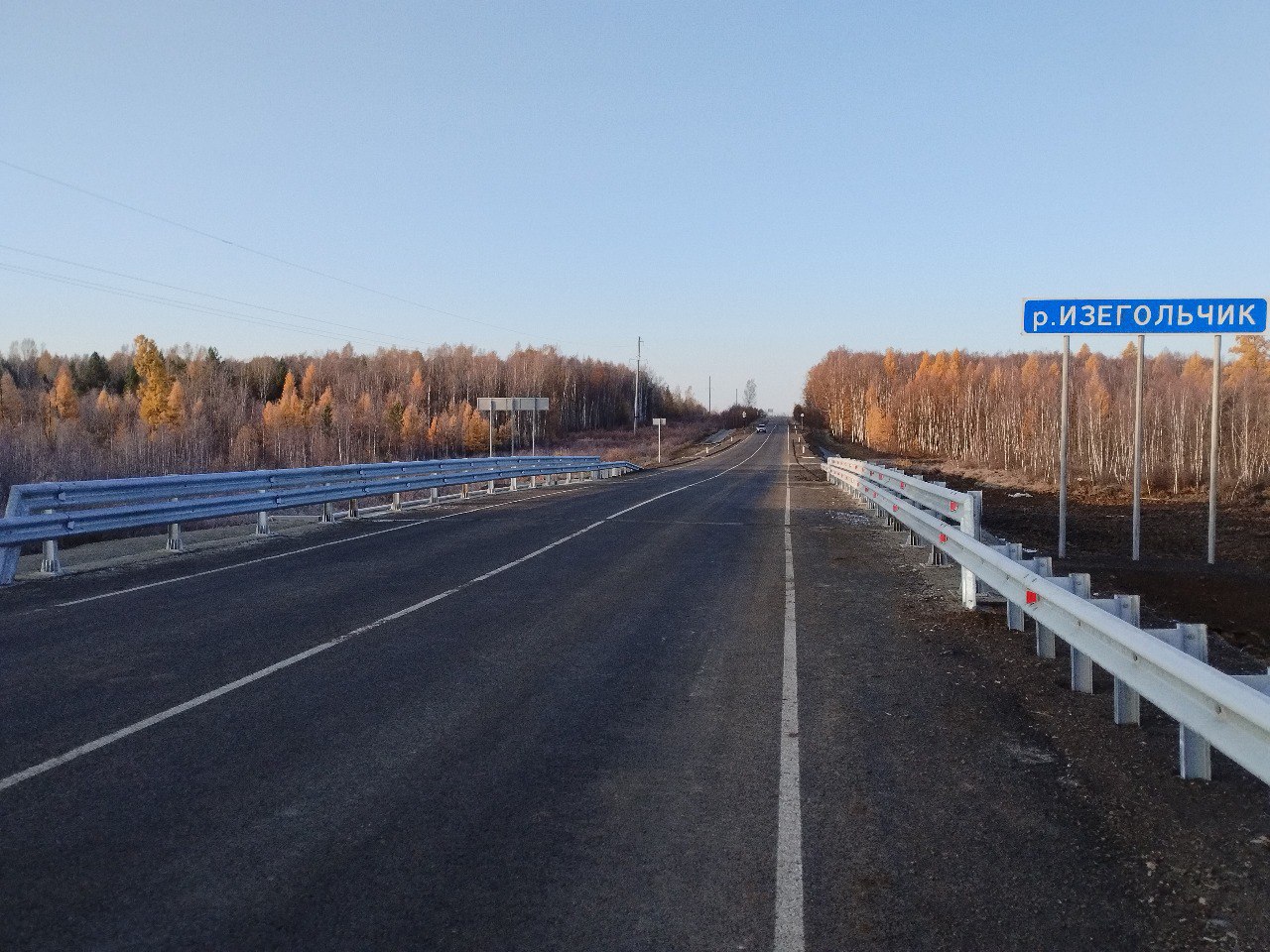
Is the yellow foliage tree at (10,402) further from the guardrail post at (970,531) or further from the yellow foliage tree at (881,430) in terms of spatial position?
the guardrail post at (970,531)

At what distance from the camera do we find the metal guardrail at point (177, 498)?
11328 millimetres

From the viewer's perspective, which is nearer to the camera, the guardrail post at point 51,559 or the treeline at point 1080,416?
the guardrail post at point 51,559

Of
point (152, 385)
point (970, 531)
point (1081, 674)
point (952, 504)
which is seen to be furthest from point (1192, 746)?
point (152, 385)

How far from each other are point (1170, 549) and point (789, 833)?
56.3ft

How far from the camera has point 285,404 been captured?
111m

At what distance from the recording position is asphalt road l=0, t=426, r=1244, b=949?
3400mm

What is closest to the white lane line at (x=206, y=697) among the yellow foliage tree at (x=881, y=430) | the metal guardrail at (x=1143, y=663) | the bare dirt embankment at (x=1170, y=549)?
the metal guardrail at (x=1143, y=663)

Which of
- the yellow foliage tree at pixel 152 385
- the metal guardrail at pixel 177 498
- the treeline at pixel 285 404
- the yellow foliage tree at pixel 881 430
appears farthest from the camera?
the yellow foliage tree at pixel 881 430

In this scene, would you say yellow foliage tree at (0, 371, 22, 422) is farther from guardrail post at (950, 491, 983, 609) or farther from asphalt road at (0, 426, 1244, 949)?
guardrail post at (950, 491, 983, 609)

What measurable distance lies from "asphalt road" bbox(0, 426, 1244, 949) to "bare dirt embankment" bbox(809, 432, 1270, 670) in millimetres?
3830

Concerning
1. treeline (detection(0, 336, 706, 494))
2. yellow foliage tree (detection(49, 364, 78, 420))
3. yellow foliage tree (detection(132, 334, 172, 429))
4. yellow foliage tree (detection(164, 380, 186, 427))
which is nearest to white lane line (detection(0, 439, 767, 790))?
treeline (detection(0, 336, 706, 494))

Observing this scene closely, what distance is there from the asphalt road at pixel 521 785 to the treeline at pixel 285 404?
66.1 meters

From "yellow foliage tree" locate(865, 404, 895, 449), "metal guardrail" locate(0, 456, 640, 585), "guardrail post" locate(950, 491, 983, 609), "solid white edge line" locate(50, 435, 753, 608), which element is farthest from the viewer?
"yellow foliage tree" locate(865, 404, 895, 449)

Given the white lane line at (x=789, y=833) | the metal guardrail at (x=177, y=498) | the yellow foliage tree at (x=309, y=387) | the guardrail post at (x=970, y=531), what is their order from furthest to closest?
the yellow foliage tree at (x=309, y=387) → the metal guardrail at (x=177, y=498) → the guardrail post at (x=970, y=531) → the white lane line at (x=789, y=833)
